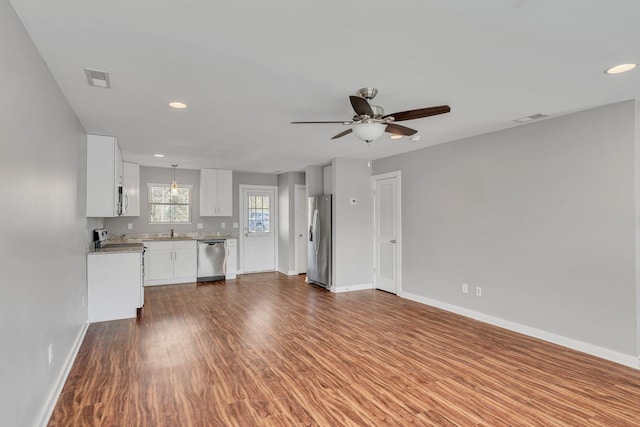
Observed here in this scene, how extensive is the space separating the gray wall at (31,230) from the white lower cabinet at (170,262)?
3595 mm

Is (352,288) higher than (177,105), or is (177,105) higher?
(177,105)

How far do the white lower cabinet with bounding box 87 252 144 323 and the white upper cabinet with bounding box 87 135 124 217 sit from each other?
61cm

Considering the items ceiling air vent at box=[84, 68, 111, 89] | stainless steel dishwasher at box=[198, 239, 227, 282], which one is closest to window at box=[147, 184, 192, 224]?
stainless steel dishwasher at box=[198, 239, 227, 282]

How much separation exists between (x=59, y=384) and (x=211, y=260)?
14.9 feet

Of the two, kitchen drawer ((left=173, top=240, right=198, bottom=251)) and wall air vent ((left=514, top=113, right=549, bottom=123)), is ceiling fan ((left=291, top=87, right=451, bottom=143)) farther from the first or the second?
kitchen drawer ((left=173, top=240, right=198, bottom=251))

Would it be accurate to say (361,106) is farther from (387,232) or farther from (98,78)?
(387,232)

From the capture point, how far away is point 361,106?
8.61 ft

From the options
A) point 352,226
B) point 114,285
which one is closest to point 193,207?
point 114,285

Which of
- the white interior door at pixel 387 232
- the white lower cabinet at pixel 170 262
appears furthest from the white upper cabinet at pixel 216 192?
the white interior door at pixel 387 232

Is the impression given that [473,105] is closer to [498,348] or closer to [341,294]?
[498,348]

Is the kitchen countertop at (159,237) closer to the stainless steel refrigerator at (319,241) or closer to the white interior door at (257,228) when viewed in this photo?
the white interior door at (257,228)

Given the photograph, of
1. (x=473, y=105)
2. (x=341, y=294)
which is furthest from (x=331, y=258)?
(x=473, y=105)

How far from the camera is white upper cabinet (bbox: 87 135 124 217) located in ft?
13.9

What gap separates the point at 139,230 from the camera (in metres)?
7.07
